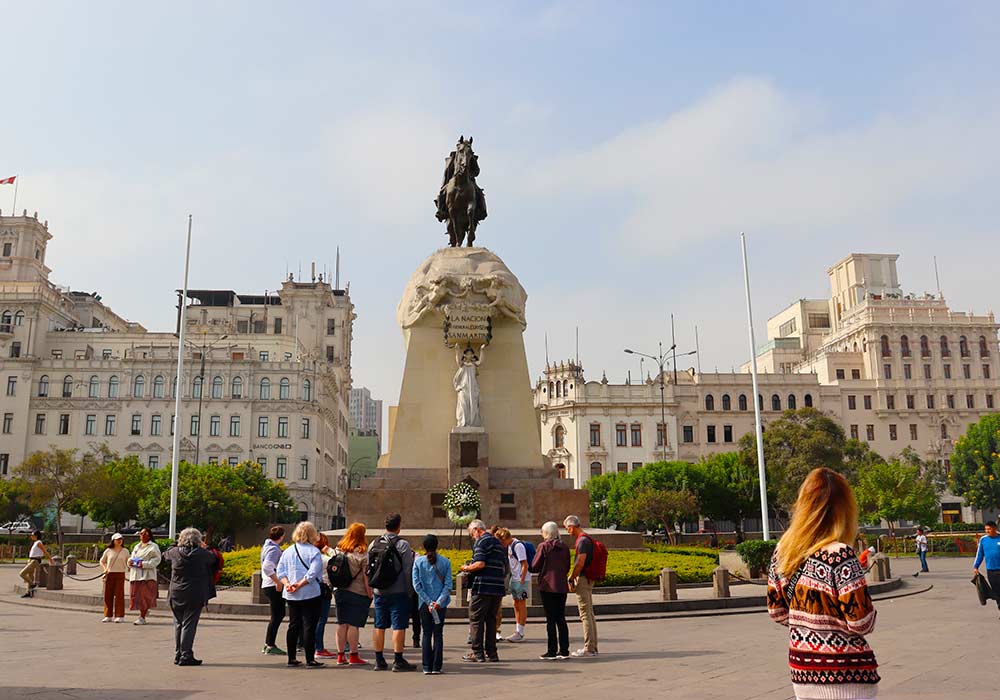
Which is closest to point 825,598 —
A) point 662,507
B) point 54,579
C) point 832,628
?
point 832,628

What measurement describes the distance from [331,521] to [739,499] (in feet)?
125

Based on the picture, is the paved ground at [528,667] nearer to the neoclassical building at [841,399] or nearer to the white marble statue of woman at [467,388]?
the white marble statue of woman at [467,388]

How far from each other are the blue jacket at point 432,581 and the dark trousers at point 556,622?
1.70 m

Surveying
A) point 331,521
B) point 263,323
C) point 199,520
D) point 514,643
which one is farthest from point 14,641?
point 263,323

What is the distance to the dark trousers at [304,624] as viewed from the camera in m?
10.6

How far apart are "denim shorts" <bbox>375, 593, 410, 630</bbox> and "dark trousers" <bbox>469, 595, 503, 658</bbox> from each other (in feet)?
3.23

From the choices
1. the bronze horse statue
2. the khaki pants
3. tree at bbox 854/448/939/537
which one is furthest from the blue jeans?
tree at bbox 854/448/939/537

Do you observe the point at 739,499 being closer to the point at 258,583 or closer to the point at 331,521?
the point at 331,521

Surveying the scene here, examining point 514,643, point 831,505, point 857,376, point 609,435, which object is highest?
point 857,376

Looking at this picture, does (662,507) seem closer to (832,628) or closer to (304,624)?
(304,624)

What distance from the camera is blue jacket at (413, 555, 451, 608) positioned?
10094 millimetres

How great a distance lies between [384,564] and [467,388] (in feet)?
47.9

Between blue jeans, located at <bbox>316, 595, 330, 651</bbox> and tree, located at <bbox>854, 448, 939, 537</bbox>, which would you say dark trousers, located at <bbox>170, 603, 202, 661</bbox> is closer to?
blue jeans, located at <bbox>316, 595, 330, 651</bbox>

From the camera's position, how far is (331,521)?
81.9 meters
